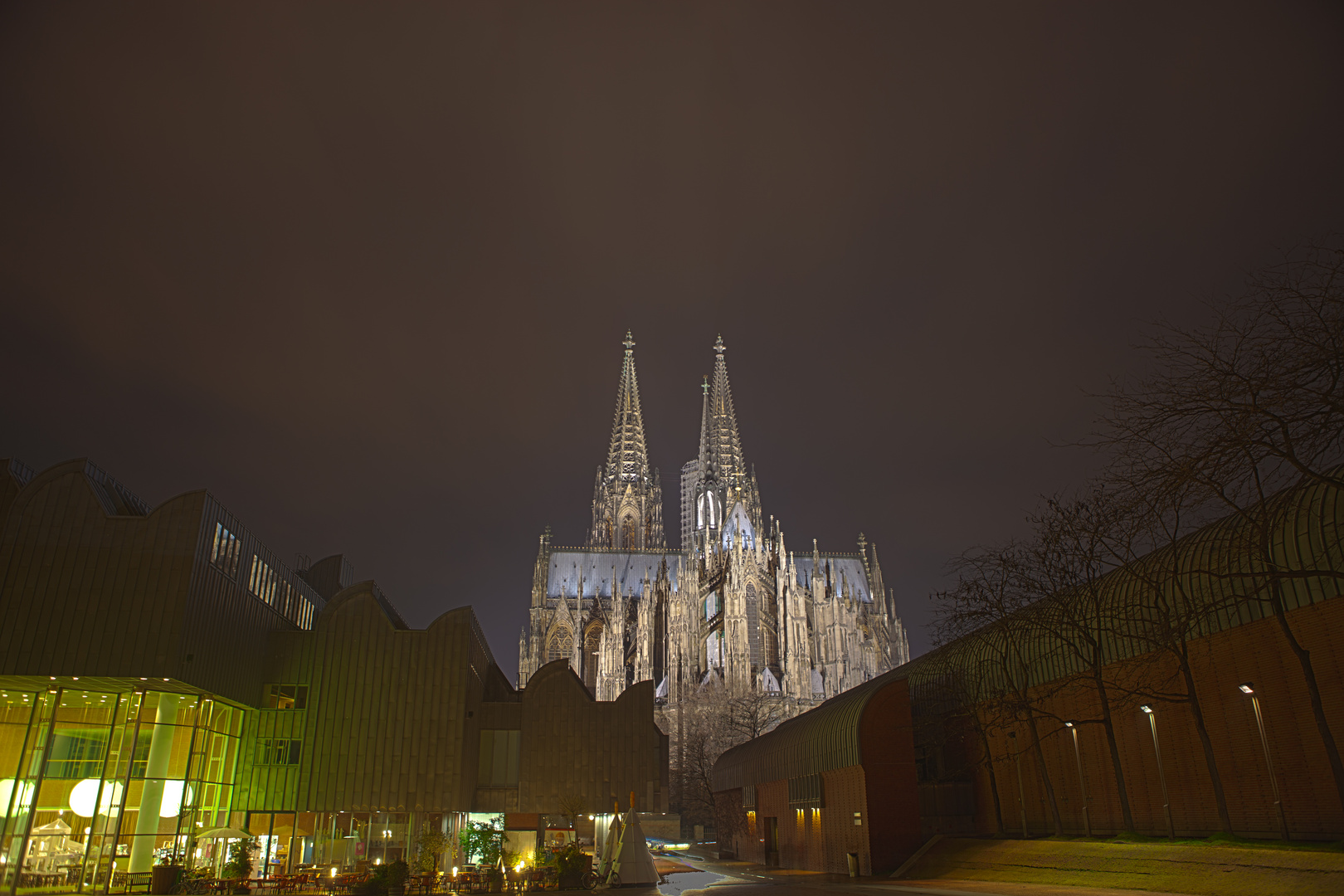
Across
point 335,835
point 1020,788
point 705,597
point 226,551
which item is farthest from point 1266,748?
point 705,597

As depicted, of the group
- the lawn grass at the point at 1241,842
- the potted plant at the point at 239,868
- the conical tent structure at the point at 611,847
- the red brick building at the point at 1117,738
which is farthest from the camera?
the conical tent structure at the point at 611,847

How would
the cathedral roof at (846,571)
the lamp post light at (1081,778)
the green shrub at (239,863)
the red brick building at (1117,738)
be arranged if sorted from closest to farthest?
1. the red brick building at (1117,738)
2. the green shrub at (239,863)
3. the lamp post light at (1081,778)
4. the cathedral roof at (846,571)

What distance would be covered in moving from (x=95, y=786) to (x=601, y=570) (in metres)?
75.0

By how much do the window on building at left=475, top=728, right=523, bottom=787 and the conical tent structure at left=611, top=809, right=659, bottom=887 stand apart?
778 centimetres

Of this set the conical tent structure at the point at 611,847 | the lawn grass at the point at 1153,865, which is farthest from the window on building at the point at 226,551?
the lawn grass at the point at 1153,865

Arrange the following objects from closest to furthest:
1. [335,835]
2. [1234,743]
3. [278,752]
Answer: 1. [1234,743]
2. [335,835]
3. [278,752]

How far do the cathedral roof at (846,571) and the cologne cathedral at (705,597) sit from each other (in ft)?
0.70

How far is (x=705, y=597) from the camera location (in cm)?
7725

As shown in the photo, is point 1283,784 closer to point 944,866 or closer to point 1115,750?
point 1115,750

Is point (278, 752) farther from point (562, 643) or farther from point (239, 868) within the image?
point (562, 643)

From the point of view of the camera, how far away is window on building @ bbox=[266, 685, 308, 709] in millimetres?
28312

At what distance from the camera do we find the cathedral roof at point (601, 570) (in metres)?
94.2

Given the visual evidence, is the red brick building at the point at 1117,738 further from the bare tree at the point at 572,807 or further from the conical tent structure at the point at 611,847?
the bare tree at the point at 572,807

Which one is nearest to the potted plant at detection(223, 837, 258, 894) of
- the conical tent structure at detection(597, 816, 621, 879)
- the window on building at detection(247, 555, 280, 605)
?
the window on building at detection(247, 555, 280, 605)
